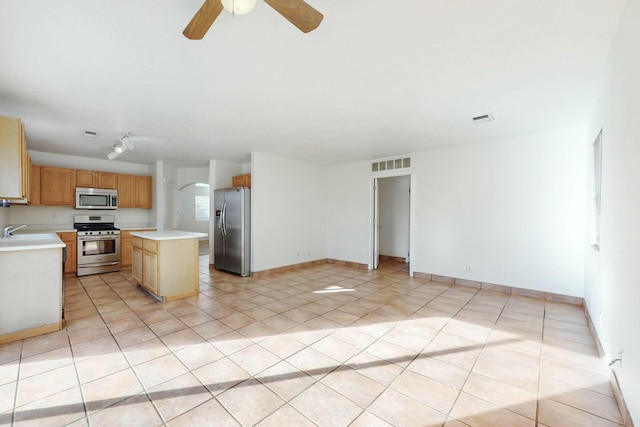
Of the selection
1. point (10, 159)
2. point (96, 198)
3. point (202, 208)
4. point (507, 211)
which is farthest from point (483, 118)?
point (202, 208)

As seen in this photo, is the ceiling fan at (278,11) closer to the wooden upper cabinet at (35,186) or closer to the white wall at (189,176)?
the wooden upper cabinet at (35,186)

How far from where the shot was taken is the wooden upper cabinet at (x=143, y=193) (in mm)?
6277

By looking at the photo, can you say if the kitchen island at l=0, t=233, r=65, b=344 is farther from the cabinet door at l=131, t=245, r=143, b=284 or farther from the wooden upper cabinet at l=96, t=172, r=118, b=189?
the wooden upper cabinet at l=96, t=172, r=118, b=189

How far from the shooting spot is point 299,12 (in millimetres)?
1338

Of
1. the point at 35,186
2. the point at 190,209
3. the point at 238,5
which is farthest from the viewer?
the point at 190,209

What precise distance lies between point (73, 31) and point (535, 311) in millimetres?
5362

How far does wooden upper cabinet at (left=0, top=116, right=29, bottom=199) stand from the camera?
280 cm

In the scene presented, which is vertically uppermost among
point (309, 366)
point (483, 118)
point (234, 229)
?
point (483, 118)

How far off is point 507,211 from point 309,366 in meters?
3.89

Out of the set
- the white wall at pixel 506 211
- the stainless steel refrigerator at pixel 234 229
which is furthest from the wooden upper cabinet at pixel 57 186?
the white wall at pixel 506 211

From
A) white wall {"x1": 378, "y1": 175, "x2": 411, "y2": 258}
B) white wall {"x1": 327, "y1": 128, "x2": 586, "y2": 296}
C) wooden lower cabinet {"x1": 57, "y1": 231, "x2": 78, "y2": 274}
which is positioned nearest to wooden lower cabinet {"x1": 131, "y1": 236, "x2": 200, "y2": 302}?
wooden lower cabinet {"x1": 57, "y1": 231, "x2": 78, "y2": 274}

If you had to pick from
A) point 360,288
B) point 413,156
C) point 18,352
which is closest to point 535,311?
point 360,288

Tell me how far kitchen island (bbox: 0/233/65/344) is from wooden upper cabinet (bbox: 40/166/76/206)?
3.21 metres

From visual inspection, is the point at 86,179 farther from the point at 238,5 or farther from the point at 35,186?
the point at 238,5
